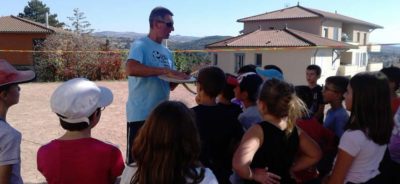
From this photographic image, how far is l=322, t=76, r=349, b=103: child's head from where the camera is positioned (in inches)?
139

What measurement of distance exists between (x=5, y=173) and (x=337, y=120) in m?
2.70

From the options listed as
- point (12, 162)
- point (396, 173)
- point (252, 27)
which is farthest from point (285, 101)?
point (252, 27)

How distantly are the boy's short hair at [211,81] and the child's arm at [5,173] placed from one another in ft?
4.36

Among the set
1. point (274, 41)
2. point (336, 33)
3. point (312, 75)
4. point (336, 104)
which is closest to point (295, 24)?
point (336, 33)

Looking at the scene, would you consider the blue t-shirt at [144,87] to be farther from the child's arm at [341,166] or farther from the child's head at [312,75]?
the child's head at [312,75]

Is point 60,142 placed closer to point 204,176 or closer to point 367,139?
point 204,176

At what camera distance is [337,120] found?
3.58m

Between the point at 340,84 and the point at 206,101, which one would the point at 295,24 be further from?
the point at 206,101

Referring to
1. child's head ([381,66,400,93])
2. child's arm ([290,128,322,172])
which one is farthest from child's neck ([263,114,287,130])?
child's head ([381,66,400,93])

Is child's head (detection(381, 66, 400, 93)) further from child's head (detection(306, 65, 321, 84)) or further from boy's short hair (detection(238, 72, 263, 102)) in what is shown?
child's head (detection(306, 65, 321, 84))

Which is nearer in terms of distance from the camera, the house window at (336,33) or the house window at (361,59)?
the house window at (336,33)

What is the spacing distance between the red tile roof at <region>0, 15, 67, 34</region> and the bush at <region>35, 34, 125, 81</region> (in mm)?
10276

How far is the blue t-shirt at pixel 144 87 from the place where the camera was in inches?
135

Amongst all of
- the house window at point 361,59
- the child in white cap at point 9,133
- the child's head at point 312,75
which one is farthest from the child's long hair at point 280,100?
the house window at point 361,59
